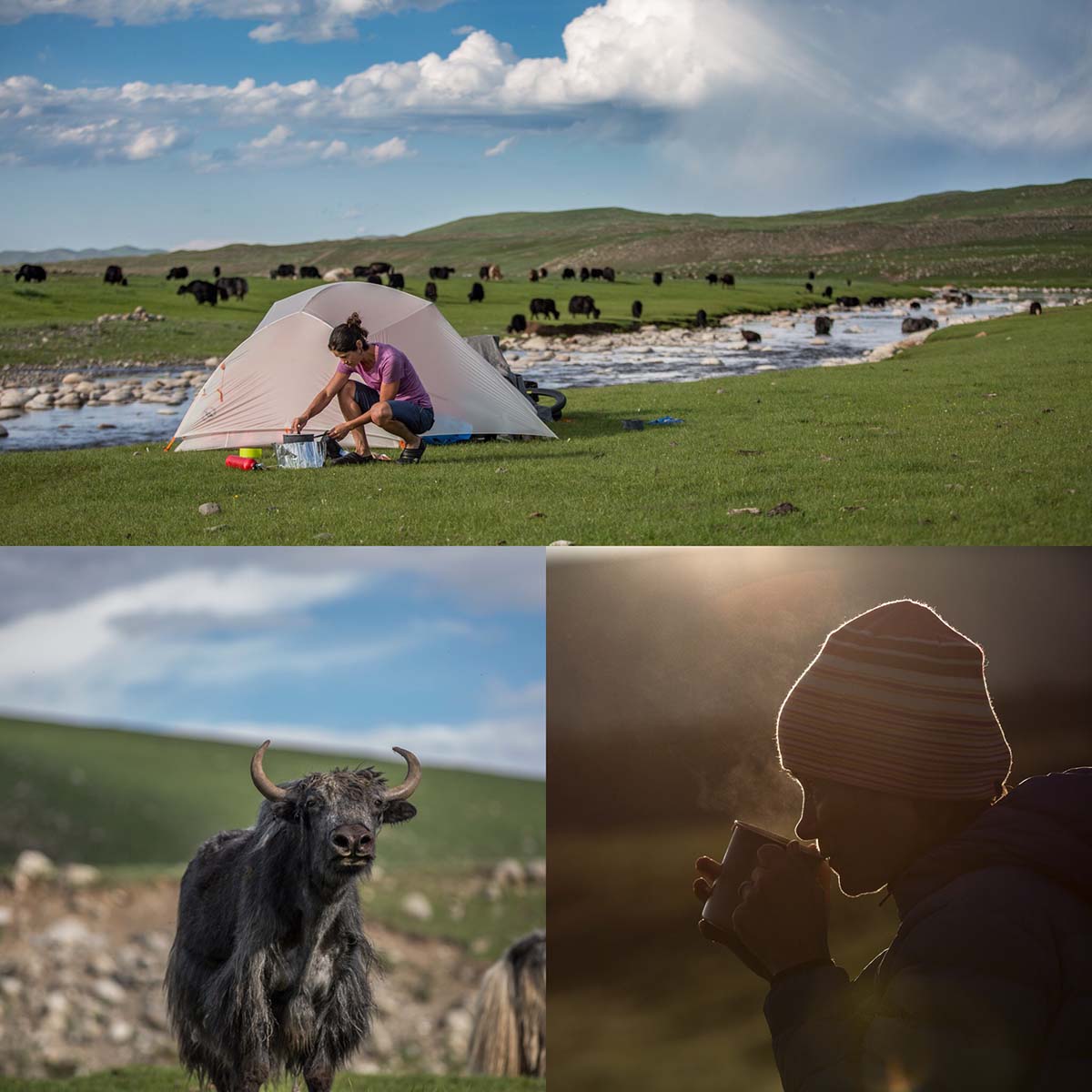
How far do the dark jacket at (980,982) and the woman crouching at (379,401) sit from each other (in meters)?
6.99

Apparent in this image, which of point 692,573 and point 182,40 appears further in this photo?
point 182,40

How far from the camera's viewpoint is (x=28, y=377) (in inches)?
786

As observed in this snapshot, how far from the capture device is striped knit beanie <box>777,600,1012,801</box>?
3.06 metres

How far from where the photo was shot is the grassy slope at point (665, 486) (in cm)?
691

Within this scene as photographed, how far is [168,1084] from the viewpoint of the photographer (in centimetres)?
385

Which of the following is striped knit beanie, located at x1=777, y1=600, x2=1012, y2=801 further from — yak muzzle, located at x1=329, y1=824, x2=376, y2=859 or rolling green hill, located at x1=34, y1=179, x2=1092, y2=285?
rolling green hill, located at x1=34, y1=179, x2=1092, y2=285

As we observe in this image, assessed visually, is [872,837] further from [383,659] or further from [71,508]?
[71,508]

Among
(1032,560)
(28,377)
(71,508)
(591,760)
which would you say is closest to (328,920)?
(591,760)

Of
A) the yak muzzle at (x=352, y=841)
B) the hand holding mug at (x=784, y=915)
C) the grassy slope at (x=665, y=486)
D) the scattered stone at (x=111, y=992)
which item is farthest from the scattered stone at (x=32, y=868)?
the grassy slope at (x=665, y=486)

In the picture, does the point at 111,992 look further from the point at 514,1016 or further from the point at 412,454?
the point at 412,454

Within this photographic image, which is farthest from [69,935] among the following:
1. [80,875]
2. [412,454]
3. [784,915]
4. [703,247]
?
[703,247]

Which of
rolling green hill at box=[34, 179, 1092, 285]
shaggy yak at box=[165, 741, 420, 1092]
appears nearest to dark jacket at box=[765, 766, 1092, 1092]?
shaggy yak at box=[165, 741, 420, 1092]

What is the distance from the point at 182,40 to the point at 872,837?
1256cm

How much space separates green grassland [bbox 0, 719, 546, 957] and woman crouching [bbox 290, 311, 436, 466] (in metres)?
5.09
